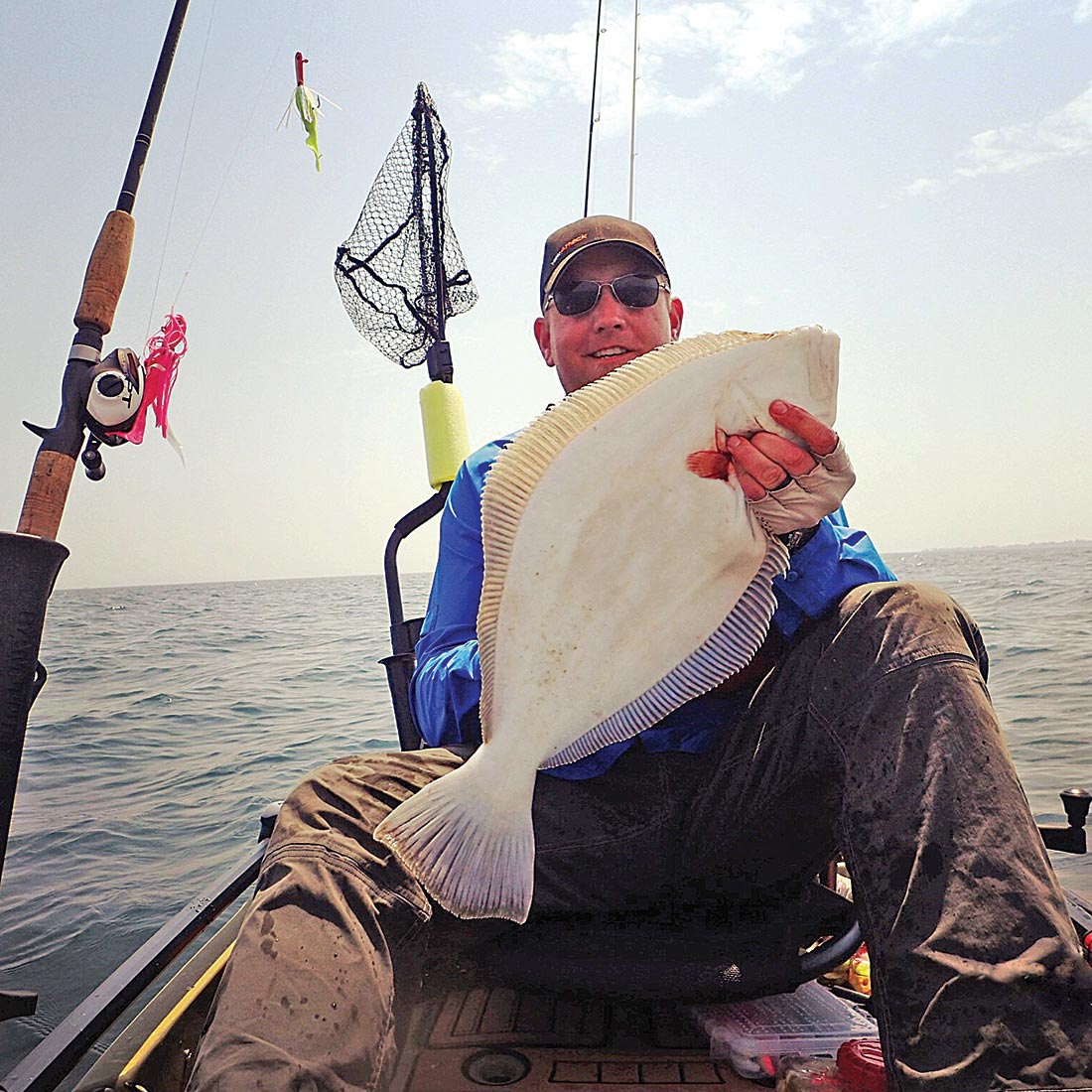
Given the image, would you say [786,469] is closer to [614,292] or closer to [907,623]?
[907,623]

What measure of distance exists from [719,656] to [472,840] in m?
0.59

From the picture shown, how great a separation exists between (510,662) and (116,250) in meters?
2.32

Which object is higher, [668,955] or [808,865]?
[808,865]

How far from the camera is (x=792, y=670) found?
5.56 ft

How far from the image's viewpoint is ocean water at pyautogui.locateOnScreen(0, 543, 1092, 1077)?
4477mm

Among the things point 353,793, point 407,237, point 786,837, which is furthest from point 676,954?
point 407,237

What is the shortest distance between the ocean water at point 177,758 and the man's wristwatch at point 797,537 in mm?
3447

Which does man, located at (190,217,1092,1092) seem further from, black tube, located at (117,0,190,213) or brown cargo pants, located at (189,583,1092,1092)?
black tube, located at (117,0,190,213)

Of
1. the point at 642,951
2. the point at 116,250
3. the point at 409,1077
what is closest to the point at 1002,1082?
the point at 642,951

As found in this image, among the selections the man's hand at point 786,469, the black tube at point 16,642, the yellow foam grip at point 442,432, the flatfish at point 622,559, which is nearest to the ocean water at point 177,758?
the black tube at point 16,642

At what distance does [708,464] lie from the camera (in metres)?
1.57

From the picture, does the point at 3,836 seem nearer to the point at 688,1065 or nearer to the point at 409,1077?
the point at 409,1077

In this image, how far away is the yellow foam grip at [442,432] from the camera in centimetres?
Answer: 304

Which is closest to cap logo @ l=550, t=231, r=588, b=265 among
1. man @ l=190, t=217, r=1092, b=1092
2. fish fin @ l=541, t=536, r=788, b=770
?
man @ l=190, t=217, r=1092, b=1092
